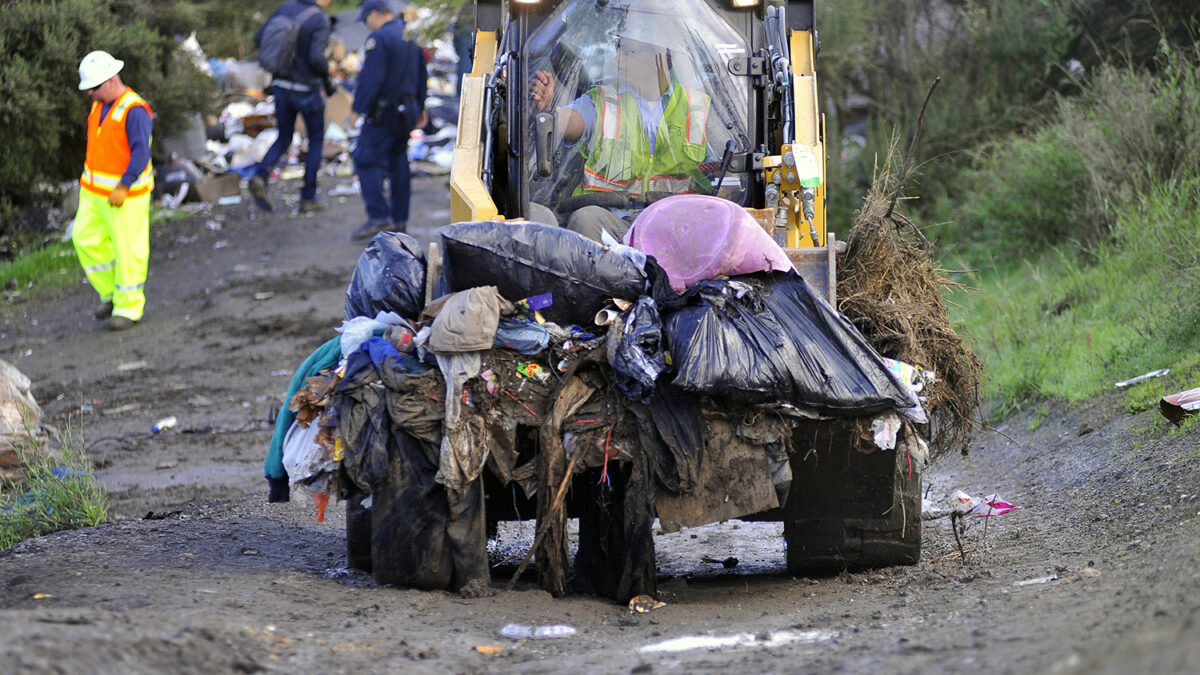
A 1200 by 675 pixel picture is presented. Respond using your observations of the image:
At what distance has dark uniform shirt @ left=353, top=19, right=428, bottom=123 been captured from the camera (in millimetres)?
11195

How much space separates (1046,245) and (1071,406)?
3637 millimetres

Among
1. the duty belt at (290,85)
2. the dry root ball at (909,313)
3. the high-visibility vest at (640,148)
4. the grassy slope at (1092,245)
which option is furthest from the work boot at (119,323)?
the dry root ball at (909,313)

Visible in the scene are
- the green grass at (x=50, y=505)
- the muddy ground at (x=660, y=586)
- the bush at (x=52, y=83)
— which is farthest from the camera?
the bush at (x=52, y=83)

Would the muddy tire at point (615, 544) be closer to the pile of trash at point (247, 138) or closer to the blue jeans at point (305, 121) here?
the blue jeans at point (305, 121)

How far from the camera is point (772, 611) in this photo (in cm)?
417

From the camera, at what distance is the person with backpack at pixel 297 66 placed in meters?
12.1

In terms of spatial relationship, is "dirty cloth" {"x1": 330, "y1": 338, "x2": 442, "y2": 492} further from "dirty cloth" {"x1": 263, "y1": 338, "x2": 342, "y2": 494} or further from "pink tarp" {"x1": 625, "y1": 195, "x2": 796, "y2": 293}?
"pink tarp" {"x1": 625, "y1": 195, "x2": 796, "y2": 293}

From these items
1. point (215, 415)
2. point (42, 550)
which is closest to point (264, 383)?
point (215, 415)

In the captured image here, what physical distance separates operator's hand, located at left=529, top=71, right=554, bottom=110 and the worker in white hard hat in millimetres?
4984

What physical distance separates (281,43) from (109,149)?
114 inches

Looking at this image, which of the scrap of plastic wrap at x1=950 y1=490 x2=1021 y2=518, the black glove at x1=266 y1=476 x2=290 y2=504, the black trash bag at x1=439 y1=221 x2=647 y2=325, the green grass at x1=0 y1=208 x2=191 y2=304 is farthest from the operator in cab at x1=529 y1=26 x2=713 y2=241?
the green grass at x1=0 y1=208 x2=191 y2=304

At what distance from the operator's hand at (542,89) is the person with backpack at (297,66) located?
7.09 metres

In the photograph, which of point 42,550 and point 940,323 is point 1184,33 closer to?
point 940,323

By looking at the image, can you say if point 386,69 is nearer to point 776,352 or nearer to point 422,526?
point 422,526
